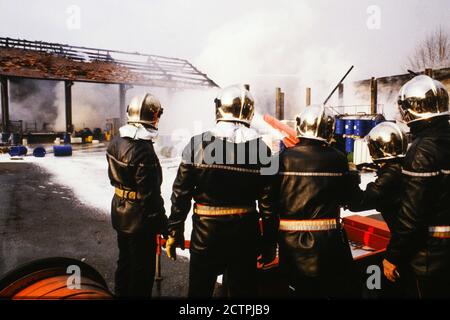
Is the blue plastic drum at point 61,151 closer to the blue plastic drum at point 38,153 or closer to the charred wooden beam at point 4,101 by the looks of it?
the blue plastic drum at point 38,153

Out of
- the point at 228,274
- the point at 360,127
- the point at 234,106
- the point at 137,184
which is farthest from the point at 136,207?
the point at 360,127

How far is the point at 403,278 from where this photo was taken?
2.67 metres

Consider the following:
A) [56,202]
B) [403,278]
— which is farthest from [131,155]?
[56,202]

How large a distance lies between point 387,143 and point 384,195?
0.49 meters

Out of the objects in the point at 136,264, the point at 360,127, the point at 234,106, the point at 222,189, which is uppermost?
the point at 360,127

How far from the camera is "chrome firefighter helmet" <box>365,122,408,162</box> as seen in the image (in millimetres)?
2889

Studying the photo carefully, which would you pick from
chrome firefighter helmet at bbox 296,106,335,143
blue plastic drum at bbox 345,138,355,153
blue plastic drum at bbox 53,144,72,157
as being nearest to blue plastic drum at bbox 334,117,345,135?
blue plastic drum at bbox 345,138,355,153

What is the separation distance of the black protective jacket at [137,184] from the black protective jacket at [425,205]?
213 cm

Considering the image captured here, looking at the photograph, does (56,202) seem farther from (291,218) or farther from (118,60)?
(118,60)

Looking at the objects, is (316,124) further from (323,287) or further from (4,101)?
(4,101)

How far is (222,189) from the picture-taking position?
2.63m

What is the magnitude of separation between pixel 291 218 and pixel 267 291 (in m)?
0.89

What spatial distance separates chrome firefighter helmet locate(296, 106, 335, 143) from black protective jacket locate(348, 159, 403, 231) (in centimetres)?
55

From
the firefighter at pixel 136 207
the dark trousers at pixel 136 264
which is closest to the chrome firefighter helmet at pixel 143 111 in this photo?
the firefighter at pixel 136 207
